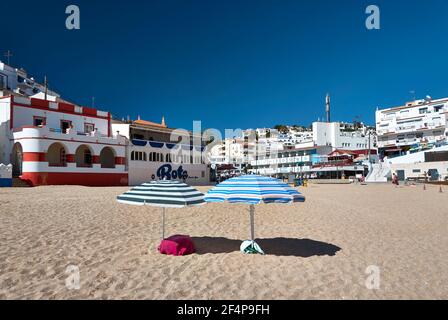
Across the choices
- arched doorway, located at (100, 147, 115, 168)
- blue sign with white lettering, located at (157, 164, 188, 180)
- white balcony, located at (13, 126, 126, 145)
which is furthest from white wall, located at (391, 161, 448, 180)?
white balcony, located at (13, 126, 126, 145)

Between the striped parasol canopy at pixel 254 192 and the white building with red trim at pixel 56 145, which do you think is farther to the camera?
the white building with red trim at pixel 56 145

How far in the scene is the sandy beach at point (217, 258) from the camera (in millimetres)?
5141

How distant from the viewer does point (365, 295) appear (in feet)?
16.8

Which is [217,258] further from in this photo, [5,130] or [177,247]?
[5,130]

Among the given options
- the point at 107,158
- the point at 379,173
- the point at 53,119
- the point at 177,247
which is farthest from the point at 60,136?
the point at 379,173

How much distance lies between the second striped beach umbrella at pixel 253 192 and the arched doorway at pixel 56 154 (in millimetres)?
28316

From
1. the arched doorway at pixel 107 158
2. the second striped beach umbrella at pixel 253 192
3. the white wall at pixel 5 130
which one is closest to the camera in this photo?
the second striped beach umbrella at pixel 253 192

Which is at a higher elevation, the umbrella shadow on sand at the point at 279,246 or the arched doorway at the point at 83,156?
the arched doorway at the point at 83,156

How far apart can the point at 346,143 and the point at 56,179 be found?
3177 inches

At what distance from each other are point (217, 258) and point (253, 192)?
5.92 feet

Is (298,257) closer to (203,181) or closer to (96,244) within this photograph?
(96,244)

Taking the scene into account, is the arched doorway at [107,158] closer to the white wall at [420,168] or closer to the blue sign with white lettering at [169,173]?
the blue sign with white lettering at [169,173]

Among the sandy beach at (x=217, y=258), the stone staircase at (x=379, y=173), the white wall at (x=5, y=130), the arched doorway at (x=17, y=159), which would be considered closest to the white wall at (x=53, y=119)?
the white wall at (x=5, y=130)

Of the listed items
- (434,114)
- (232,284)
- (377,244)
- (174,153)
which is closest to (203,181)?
(174,153)
